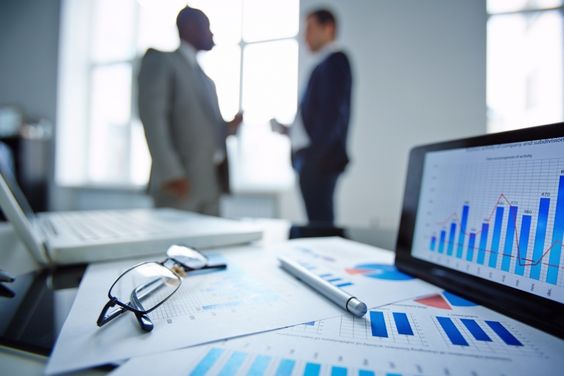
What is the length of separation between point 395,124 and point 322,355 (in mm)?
2399

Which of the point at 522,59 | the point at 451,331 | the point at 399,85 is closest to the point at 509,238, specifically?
the point at 451,331

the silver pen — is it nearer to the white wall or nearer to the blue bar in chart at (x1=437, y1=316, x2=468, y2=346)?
the blue bar in chart at (x1=437, y1=316, x2=468, y2=346)

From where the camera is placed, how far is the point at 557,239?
0.89ft

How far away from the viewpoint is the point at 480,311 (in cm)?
31

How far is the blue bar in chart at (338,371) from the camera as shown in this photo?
197 millimetres

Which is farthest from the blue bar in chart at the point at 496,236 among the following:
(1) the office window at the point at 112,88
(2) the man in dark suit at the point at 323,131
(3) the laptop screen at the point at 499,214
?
(1) the office window at the point at 112,88

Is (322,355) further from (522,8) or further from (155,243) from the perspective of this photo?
(522,8)

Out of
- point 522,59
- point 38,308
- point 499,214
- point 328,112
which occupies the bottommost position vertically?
point 38,308

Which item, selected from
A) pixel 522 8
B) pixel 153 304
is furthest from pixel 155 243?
pixel 522 8

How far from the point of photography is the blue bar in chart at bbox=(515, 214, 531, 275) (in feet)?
0.97

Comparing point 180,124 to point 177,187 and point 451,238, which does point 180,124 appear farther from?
point 451,238

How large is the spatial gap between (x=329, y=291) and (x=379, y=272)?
0.49 feet

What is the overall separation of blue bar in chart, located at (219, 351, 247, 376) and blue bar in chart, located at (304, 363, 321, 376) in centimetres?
5

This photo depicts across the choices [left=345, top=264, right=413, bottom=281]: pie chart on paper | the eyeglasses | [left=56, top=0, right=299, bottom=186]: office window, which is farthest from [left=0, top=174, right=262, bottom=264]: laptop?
[left=56, top=0, right=299, bottom=186]: office window
